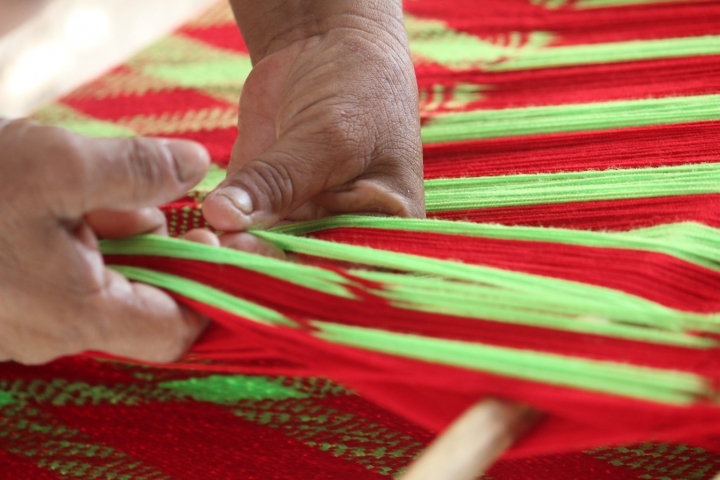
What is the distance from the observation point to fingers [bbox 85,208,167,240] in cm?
73

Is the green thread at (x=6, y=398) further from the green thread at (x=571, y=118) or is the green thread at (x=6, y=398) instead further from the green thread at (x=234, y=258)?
the green thread at (x=571, y=118)

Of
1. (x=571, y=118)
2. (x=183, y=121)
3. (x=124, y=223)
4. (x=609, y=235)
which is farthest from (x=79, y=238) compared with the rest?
(x=183, y=121)

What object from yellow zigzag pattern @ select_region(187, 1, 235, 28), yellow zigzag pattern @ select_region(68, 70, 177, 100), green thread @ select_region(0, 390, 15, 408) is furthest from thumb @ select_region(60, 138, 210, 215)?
yellow zigzag pattern @ select_region(187, 1, 235, 28)

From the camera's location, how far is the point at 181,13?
2.90m

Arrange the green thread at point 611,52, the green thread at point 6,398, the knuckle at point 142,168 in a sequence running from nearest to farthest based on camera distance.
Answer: the knuckle at point 142,168
the green thread at point 6,398
the green thread at point 611,52

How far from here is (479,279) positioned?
69 cm

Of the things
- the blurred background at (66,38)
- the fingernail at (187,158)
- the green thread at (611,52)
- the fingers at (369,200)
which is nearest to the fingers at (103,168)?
the fingernail at (187,158)

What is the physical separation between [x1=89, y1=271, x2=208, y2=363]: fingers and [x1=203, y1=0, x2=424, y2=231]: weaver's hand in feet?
0.45

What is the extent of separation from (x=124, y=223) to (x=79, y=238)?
0.23 feet

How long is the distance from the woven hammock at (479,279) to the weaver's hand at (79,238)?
0.12ft

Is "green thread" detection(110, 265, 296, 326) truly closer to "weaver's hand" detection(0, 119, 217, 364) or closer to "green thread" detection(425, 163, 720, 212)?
"weaver's hand" detection(0, 119, 217, 364)

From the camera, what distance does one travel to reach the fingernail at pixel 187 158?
0.66 m

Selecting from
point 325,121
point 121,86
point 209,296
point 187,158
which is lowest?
point 209,296

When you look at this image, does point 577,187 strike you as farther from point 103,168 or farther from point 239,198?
point 103,168
